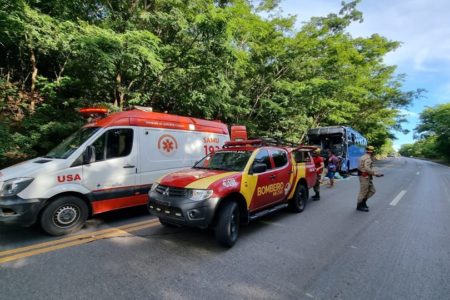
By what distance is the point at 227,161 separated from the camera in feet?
18.7

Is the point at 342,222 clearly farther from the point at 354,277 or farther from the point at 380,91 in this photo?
the point at 380,91

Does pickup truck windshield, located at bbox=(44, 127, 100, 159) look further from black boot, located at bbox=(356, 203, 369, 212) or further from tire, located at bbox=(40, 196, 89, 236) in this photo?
black boot, located at bbox=(356, 203, 369, 212)

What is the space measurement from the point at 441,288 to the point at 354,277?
3.38ft

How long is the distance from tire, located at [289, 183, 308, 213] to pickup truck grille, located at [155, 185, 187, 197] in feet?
A: 11.5

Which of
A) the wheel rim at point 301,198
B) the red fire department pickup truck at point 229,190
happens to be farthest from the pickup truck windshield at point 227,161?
the wheel rim at point 301,198

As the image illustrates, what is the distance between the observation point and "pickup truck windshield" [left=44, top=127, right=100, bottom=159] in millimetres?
Answer: 5348

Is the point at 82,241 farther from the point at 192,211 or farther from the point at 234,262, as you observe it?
the point at 234,262

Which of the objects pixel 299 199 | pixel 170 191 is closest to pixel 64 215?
pixel 170 191

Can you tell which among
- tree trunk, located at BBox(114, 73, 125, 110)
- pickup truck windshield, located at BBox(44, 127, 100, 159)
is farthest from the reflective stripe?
tree trunk, located at BBox(114, 73, 125, 110)

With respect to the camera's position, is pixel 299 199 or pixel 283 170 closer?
pixel 283 170

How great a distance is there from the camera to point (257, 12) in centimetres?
1670

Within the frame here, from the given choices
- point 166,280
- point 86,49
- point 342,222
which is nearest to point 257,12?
point 86,49

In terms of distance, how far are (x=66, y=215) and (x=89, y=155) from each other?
47.6 inches

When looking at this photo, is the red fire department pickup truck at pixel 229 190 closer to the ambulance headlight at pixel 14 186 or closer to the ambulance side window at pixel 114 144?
the ambulance side window at pixel 114 144
